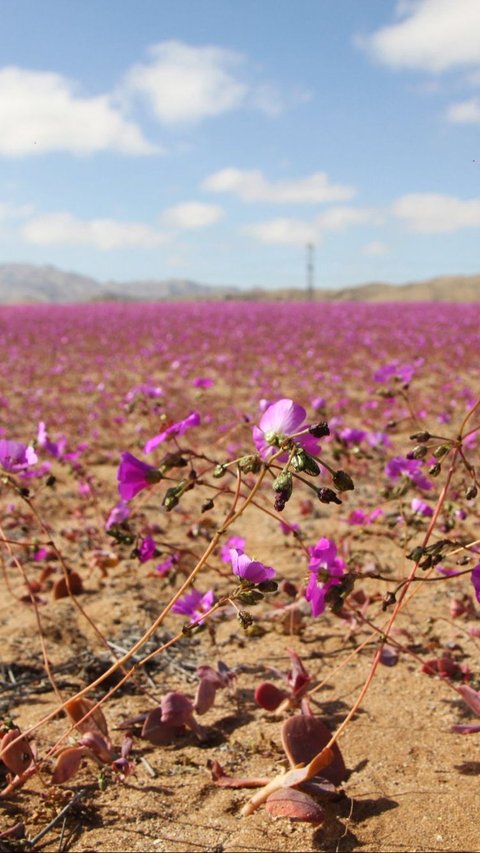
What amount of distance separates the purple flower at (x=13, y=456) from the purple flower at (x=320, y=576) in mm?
662

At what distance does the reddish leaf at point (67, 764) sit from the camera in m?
1.57

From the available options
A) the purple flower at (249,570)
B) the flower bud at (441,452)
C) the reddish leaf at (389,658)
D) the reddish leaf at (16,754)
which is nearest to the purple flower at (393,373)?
the reddish leaf at (389,658)

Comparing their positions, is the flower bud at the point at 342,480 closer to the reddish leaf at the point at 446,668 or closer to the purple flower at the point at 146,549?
the purple flower at the point at 146,549

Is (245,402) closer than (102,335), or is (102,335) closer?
(245,402)

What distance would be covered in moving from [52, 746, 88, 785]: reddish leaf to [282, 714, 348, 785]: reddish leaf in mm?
469

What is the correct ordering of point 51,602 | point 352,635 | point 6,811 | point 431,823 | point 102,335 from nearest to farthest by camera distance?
point 431,823 < point 6,811 < point 352,635 < point 51,602 < point 102,335

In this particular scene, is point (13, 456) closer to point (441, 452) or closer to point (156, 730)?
point (156, 730)

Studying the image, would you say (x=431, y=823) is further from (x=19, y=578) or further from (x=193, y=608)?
(x=19, y=578)

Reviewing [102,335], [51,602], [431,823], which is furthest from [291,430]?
[102,335]

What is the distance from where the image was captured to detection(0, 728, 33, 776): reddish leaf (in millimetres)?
1528

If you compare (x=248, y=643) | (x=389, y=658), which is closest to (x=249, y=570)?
(x=389, y=658)

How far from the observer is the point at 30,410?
8164mm

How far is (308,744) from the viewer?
1.58 meters

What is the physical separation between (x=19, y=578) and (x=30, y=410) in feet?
17.4
